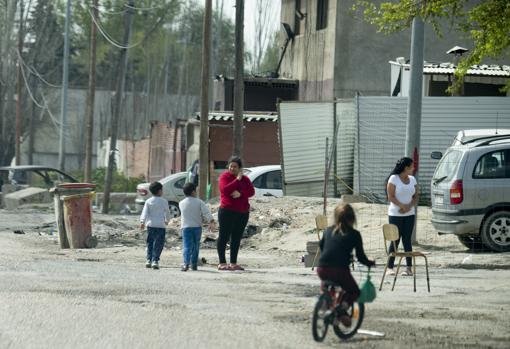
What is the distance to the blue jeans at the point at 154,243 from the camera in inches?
734

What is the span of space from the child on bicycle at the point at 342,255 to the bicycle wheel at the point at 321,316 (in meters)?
0.17

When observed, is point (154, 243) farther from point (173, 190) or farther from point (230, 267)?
point (173, 190)

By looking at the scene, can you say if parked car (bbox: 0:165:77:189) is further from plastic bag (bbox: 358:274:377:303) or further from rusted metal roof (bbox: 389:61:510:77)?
plastic bag (bbox: 358:274:377:303)

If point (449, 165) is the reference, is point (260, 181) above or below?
below

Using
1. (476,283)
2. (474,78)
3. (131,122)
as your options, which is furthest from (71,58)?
(476,283)

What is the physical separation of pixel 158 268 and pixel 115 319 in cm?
675

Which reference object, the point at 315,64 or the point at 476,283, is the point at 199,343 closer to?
the point at 476,283

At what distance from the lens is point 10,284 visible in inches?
594

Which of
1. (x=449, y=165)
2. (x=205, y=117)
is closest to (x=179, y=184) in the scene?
(x=205, y=117)

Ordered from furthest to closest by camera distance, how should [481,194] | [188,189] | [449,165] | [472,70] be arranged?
1. [472,70]
2. [449,165]
3. [481,194]
4. [188,189]

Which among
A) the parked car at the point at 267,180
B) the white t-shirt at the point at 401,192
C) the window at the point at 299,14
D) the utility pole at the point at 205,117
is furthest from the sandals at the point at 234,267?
the window at the point at 299,14

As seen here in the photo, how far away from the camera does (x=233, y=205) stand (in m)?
18.3

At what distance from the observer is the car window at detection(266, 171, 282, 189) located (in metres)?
29.8

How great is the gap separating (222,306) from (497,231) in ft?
25.9
